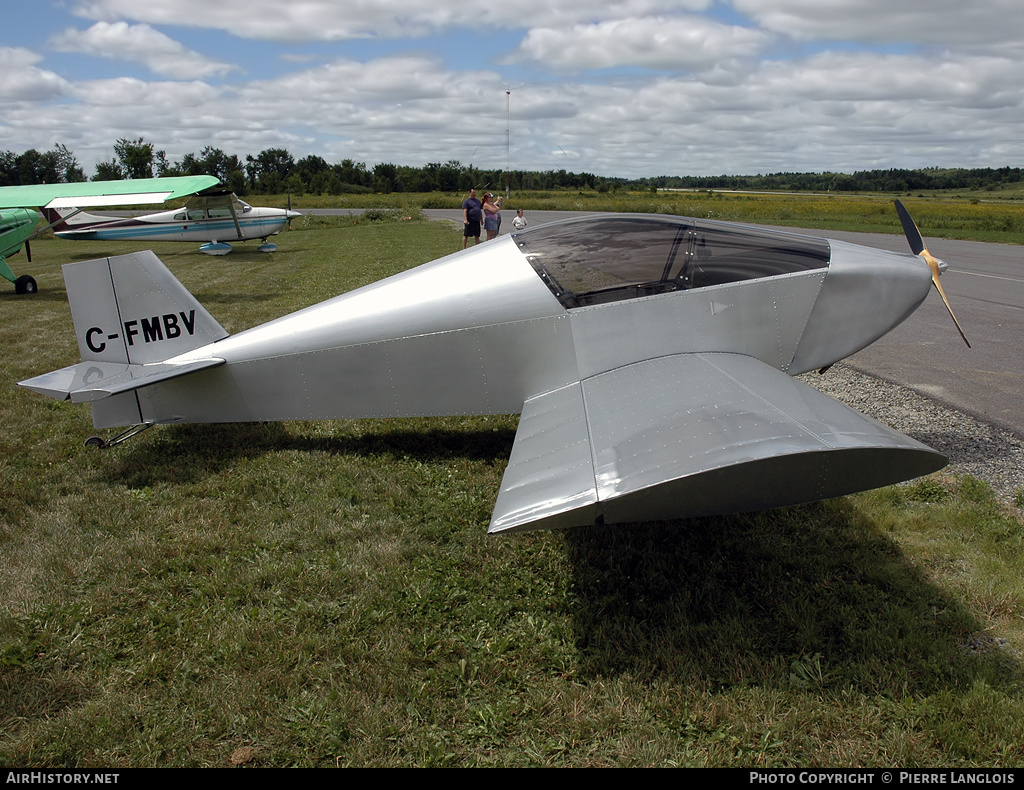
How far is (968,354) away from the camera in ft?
25.5

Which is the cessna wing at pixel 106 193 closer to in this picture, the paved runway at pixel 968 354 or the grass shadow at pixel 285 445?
the grass shadow at pixel 285 445

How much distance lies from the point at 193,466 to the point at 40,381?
1.16 m

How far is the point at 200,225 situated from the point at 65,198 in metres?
A: 8.06

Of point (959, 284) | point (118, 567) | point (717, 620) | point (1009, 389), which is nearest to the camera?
point (717, 620)

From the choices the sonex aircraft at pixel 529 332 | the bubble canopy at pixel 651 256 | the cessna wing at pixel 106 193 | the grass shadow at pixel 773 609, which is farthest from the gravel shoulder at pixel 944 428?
the cessna wing at pixel 106 193

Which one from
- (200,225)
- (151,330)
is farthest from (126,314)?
(200,225)

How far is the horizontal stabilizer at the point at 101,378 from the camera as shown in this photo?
14.8 ft

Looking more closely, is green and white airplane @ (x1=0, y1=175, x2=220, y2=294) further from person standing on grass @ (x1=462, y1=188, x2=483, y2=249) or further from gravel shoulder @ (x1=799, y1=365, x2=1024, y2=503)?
gravel shoulder @ (x1=799, y1=365, x2=1024, y2=503)

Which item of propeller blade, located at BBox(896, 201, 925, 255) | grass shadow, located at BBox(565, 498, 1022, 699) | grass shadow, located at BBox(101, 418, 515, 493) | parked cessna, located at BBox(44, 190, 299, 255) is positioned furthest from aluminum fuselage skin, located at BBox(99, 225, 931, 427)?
parked cessna, located at BBox(44, 190, 299, 255)

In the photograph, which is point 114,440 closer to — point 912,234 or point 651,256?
point 651,256

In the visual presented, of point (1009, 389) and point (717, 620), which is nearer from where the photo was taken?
point (717, 620)

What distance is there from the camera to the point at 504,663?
2916 mm
